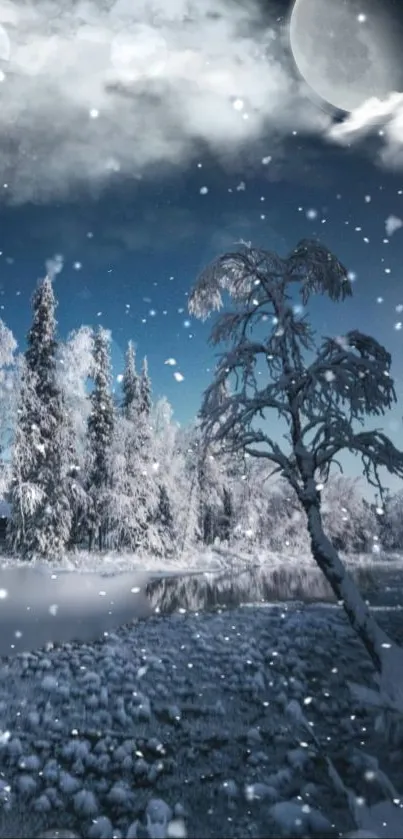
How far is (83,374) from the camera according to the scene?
84.6 feet

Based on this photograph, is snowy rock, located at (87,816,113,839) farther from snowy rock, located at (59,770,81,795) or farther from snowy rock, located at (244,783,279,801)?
snowy rock, located at (244,783,279,801)

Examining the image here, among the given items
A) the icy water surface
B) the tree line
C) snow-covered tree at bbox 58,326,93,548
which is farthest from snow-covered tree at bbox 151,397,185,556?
the icy water surface

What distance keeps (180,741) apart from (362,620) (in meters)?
3.50

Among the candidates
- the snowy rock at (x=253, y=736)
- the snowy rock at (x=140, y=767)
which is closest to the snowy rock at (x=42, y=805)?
the snowy rock at (x=140, y=767)

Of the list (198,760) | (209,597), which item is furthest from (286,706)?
→ (209,597)

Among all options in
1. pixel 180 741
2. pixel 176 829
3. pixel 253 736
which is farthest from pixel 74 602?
pixel 176 829

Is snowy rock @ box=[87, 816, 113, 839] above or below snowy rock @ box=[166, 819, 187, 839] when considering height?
above

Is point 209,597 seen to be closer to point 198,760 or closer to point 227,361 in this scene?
point 227,361

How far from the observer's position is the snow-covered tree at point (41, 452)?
23.7 m

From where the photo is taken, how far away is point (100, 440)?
3127 centimetres

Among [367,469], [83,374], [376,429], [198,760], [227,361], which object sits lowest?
[198,760]

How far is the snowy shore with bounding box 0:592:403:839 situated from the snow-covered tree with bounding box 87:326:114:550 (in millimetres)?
20917

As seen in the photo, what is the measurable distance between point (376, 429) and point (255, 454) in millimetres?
2127

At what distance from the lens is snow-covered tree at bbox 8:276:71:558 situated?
23.7m
